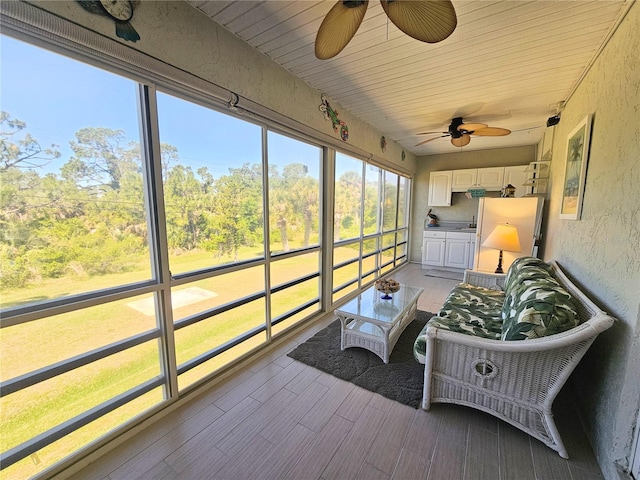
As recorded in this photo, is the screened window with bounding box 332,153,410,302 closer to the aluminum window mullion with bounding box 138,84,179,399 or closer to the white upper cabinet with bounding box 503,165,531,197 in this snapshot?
the white upper cabinet with bounding box 503,165,531,197

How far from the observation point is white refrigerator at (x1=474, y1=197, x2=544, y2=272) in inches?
135

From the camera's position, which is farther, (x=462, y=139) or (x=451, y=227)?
(x=451, y=227)

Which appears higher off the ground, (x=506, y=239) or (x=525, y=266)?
(x=506, y=239)

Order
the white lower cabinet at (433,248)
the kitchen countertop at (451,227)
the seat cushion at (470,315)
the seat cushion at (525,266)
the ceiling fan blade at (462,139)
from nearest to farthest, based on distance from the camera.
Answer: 1. the seat cushion at (470,315)
2. the seat cushion at (525,266)
3. the ceiling fan blade at (462,139)
4. the kitchen countertop at (451,227)
5. the white lower cabinet at (433,248)

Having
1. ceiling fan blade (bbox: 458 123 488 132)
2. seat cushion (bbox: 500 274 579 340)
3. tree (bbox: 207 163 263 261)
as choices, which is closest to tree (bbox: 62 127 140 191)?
tree (bbox: 207 163 263 261)

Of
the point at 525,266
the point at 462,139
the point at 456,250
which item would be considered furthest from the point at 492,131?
the point at 456,250

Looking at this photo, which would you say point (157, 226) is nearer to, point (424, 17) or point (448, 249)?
point (424, 17)

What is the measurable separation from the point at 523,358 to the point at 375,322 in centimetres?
99

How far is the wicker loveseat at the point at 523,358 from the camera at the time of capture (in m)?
1.31

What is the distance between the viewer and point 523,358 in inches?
55.5

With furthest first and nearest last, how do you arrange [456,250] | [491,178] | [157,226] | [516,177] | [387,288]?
1. [456,250]
2. [491,178]
3. [516,177]
4. [387,288]
5. [157,226]

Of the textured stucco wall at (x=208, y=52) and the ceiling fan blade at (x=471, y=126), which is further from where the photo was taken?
the ceiling fan blade at (x=471, y=126)

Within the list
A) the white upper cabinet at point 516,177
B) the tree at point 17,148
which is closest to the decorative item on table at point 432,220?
the white upper cabinet at point 516,177

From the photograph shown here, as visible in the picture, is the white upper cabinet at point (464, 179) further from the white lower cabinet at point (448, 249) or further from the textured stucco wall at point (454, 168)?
the white lower cabinet at point (448, 249)
